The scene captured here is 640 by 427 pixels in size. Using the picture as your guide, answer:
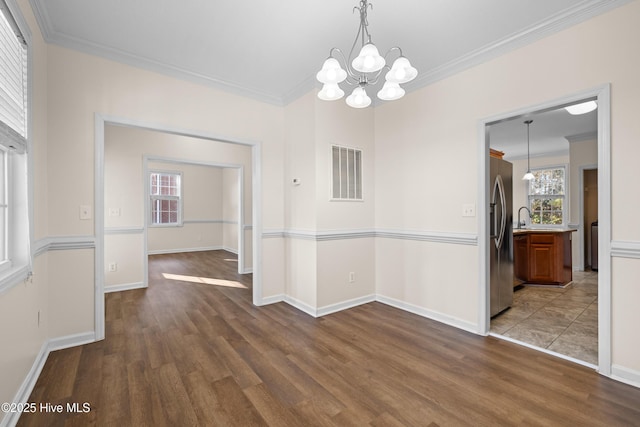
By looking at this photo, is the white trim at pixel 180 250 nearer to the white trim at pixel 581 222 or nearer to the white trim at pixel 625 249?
the white trim at pixel 625 249

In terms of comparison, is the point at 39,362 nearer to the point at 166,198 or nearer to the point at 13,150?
the point at 13,150

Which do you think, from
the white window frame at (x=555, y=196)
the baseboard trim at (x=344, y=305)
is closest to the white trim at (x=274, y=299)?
the baseboard trim at (x=344, y=305)

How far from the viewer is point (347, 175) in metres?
3.56

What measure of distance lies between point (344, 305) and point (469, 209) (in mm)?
1805

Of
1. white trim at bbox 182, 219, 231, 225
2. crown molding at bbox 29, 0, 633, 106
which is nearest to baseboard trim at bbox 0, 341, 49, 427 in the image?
crown molding at bbox 29, 0, 633, 106

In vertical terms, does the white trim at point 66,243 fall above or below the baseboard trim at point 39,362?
above

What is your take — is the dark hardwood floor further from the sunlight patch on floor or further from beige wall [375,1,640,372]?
the sunlight patch on floor

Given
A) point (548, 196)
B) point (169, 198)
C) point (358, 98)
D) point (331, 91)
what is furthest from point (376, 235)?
point (169, 198)

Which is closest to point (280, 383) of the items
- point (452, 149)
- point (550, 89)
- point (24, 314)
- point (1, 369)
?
point (1, 369)

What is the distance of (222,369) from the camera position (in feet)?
7.09

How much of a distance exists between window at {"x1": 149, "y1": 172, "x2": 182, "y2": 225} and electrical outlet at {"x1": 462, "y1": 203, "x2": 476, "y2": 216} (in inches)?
305

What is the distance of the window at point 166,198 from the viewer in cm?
794

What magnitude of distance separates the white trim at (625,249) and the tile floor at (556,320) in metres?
0.88

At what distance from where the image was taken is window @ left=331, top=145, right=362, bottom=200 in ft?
11.3
